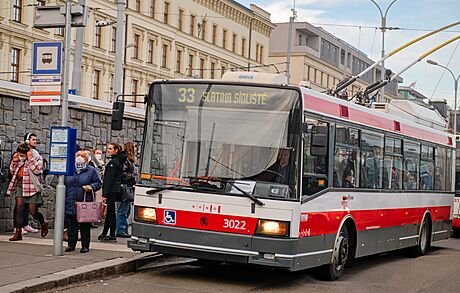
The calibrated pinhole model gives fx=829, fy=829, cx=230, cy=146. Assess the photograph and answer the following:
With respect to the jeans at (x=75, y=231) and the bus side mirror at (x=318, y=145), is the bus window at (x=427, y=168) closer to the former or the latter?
the bus side mirror at (x=318, y=145)

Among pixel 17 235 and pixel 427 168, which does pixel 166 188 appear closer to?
pixel 17 235

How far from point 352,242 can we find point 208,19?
5892 cm

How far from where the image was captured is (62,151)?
11836mm

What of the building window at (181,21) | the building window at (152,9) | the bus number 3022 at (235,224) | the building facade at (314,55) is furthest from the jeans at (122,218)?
the building facade at (314,55)

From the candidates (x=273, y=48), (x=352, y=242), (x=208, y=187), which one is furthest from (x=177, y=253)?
(x=273, y=48)

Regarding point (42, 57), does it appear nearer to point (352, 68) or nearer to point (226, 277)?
point (226, 277)

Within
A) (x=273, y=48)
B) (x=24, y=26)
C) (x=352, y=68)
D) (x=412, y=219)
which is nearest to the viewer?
(x=412, y=219)

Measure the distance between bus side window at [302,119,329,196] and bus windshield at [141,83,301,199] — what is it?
0.28 metres

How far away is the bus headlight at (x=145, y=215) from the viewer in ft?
36.5

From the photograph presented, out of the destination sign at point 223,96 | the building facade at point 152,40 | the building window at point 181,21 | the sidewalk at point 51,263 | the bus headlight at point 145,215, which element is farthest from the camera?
the building window at point 181,21

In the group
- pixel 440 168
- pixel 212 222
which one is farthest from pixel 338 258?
pixel 440 168

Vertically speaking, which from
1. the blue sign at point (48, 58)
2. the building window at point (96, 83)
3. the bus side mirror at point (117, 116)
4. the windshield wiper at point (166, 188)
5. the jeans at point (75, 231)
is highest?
the building window at point (96, 83)

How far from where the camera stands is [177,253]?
10906 mm

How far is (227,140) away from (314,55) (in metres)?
83.6
